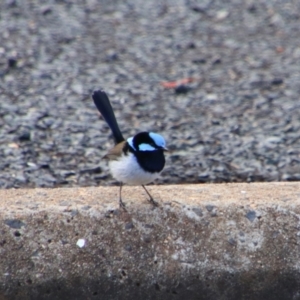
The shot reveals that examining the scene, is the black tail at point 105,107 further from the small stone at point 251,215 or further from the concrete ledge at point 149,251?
the small stone at point 251,215

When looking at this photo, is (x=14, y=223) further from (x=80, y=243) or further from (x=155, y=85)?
(x=155, y=85)

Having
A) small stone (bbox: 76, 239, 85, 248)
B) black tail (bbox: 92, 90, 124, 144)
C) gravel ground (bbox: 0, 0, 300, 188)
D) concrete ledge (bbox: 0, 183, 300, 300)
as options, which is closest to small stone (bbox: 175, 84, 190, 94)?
gravel ground (bbox: 0, 0, 300, 188)

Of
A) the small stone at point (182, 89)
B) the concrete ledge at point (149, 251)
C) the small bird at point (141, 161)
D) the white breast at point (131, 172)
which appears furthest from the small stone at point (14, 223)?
the small stone at point (182, 89)

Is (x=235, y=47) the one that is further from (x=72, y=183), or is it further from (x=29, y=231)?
(x=29, y=231)

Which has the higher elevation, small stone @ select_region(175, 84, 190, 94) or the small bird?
the small bird

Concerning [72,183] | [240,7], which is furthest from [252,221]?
[240,7]

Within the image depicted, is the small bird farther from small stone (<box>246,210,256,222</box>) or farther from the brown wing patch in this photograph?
small stone (<box>246,210,256,222</box>)
